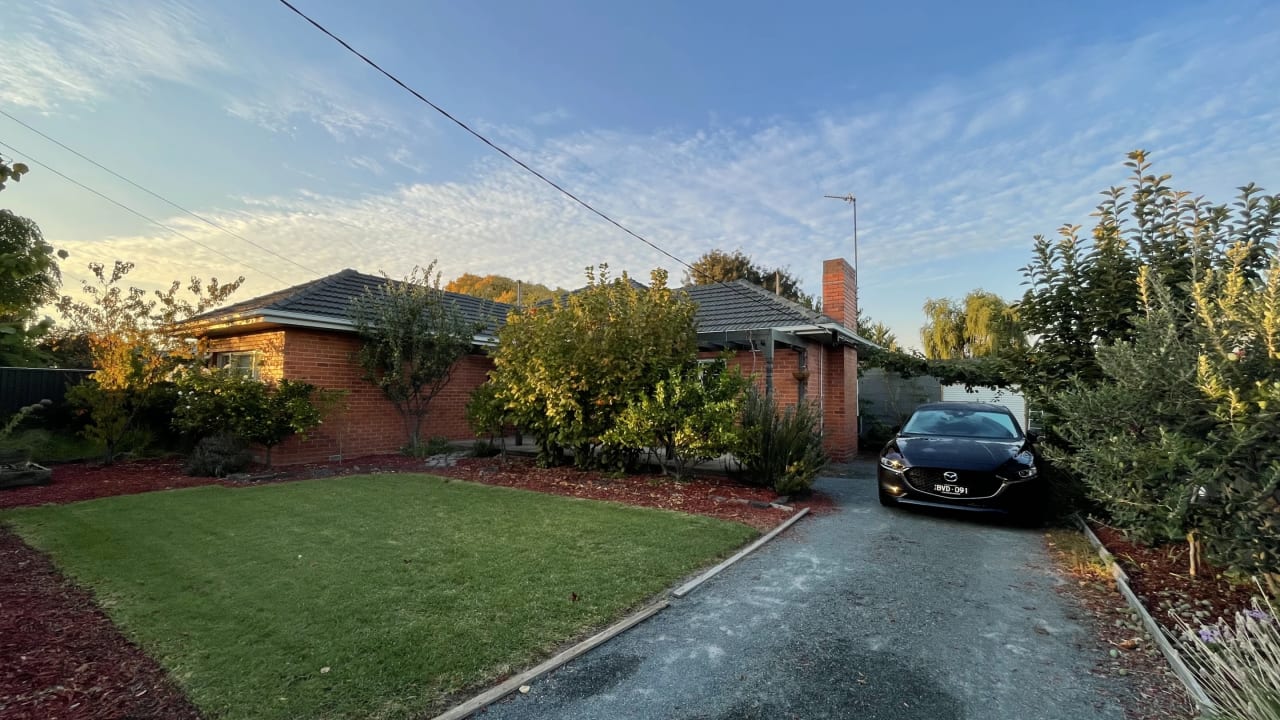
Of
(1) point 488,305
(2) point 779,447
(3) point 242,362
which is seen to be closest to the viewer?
(2) point 779,447

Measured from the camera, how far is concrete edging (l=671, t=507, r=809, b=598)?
163 inches

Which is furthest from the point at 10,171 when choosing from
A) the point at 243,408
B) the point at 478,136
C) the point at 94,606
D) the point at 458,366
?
the point at 458,366

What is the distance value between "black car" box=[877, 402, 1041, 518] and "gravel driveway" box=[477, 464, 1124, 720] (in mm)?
1314

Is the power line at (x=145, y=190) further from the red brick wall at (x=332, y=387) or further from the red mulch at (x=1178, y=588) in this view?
the red mulch at (x=1178, y=588)

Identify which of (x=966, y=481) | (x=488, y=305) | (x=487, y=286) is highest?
(x=487, y=286)

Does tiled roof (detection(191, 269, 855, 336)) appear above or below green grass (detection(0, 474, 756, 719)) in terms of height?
above

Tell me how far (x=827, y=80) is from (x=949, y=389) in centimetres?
1068

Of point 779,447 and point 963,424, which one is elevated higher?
point 963,424

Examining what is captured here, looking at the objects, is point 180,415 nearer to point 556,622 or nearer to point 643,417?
point 643,417

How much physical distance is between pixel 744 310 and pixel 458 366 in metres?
7.46

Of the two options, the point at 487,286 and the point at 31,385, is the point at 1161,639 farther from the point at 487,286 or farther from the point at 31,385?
the point at 487,286

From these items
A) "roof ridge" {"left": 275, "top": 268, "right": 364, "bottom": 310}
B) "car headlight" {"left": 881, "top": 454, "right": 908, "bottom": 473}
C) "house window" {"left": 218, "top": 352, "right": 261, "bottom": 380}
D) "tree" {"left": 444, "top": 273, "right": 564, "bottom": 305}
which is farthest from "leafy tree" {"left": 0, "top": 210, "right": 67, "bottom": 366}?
"tree" {"left": 444, "top": 273, "right": 564, "bottom": 305}

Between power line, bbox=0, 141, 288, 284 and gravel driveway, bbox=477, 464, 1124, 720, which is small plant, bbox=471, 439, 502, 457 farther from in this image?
power line, bbox=0, 141, 288, 284

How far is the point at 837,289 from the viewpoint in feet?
44.2
